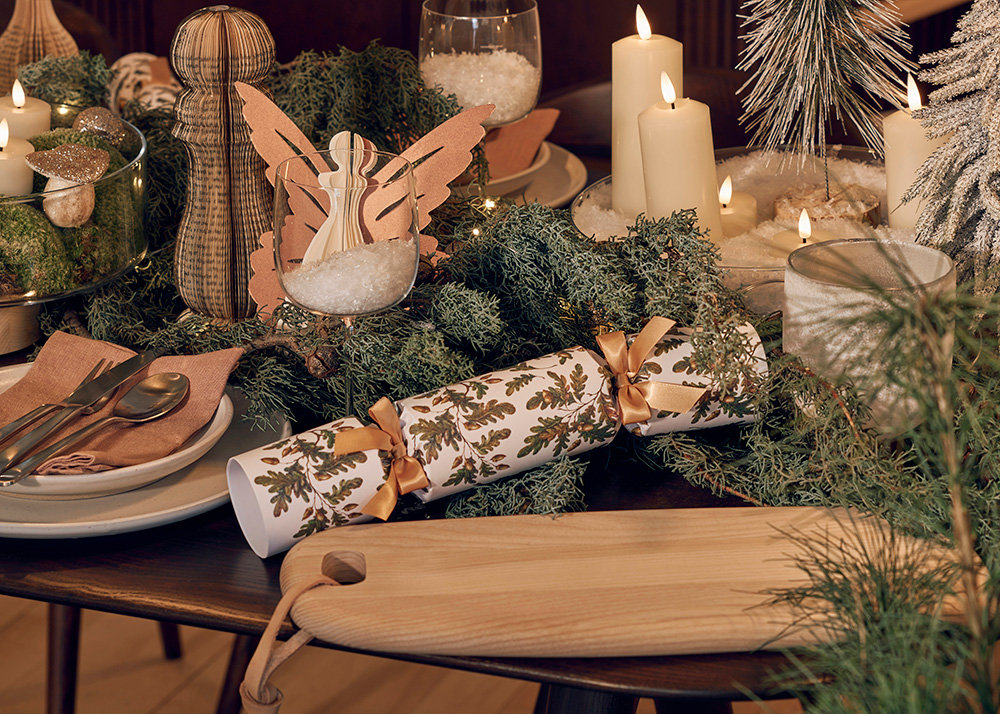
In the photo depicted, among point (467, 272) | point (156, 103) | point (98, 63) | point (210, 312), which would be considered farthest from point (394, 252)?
point (156, 103)

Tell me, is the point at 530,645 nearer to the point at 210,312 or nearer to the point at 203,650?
the point at 210,312

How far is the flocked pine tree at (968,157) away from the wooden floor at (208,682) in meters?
0.97

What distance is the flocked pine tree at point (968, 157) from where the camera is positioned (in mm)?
775

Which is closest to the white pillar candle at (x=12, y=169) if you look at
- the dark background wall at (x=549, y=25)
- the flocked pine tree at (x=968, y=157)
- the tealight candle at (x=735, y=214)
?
the tealight candle at (x=735, y=214)

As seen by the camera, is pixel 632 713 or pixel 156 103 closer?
pixel 632 713

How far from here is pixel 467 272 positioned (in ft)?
2.74

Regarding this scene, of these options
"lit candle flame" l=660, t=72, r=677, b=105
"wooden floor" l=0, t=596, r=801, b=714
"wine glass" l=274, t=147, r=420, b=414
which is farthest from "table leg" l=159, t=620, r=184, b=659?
"lit candle flame" l=660, t=72, r=677, b=105

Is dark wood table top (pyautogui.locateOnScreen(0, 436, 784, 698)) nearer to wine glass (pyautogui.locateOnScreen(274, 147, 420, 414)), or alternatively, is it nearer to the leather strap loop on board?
the leather strap loop on board

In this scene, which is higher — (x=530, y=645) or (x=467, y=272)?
(x=467, y=272)

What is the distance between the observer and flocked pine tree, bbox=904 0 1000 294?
77cm

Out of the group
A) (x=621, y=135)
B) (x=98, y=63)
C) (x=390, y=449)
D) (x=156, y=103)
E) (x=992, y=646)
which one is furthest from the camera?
(x=156, y=103)

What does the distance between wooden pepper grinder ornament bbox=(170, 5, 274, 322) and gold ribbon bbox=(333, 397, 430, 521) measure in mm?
263

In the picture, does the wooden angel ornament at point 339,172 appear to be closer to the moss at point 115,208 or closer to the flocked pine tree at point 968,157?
the moss at point 115,208

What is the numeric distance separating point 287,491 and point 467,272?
0.26m
